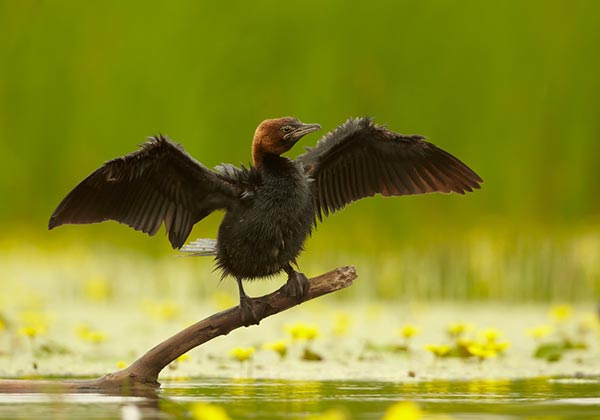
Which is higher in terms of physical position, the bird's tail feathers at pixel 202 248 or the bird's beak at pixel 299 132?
the bird's beak at pixel 299 132

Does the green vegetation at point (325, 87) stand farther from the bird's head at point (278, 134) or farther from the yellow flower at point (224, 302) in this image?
the bird's head at point (278, 134)

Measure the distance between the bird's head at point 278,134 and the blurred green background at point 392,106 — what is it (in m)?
6.01

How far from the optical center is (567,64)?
12.8 meters

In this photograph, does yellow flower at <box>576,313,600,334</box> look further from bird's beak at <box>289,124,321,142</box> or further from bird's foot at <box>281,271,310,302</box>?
bird's beak at <box>289,124,321,142</box>

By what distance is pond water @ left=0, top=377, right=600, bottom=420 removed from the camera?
5.39 metres

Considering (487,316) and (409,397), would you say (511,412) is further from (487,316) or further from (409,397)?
(487,316)

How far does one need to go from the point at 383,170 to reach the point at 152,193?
133 centimetres

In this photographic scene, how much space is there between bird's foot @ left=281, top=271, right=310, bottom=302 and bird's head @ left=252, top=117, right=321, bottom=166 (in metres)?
0.58

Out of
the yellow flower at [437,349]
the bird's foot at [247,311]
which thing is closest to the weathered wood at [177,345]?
the bird's foot at [247,311]

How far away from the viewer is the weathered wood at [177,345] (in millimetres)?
6121

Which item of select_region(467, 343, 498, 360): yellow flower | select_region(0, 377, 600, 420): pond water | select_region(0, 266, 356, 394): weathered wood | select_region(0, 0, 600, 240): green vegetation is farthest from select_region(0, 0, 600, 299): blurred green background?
select_region(0, 266, 356, 394): weathered wood


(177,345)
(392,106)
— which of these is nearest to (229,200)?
(177,345)

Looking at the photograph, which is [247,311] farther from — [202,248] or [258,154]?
[258,154]

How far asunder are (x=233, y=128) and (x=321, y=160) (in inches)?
280
